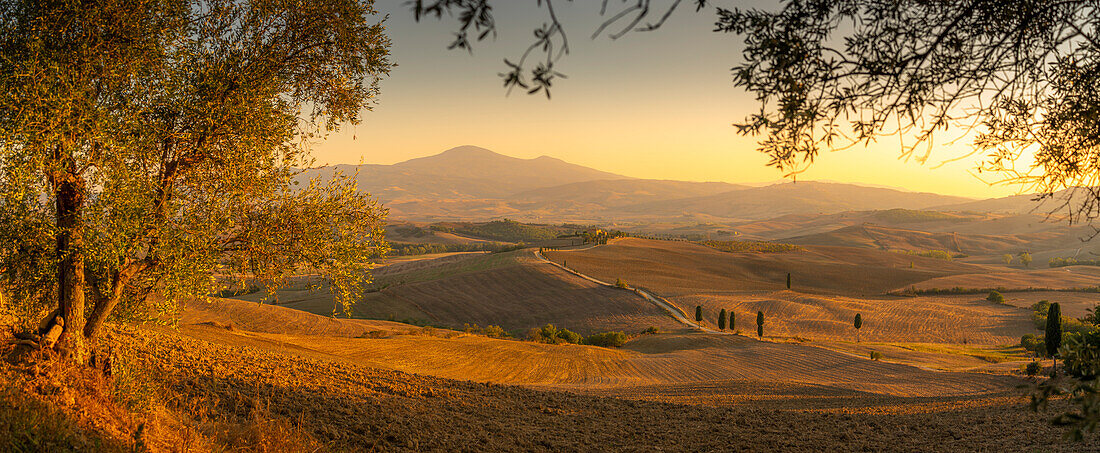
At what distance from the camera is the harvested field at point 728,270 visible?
87.4m

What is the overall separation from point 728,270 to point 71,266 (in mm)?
97235

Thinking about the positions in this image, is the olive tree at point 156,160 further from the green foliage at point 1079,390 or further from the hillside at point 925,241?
the hillside at point 925,241

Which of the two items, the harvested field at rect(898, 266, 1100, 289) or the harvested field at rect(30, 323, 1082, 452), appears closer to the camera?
the harvested field at rect(30, 323, 1082, 452)

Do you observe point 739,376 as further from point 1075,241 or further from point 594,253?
point 1075,241

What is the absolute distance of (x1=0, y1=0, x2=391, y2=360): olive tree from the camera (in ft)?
27.2

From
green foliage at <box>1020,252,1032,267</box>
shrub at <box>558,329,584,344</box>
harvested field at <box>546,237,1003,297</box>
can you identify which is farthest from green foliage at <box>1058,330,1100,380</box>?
green foliage at <box>1020,252,1032,267</box>

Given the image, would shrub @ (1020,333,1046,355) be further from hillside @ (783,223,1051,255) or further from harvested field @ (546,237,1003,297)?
hillside @ (783,223,1051,255)

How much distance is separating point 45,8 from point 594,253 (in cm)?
9617

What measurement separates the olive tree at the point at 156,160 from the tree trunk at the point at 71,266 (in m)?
0.02

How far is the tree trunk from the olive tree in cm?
2

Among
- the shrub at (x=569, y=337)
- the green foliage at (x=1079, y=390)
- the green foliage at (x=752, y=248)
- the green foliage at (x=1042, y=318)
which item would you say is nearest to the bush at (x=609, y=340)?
the shrub at (x=569, y=337)

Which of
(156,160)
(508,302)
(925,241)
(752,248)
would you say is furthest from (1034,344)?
(925,241)

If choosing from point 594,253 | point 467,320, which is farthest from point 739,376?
point 594,253

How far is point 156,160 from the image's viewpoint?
30.4 feet
